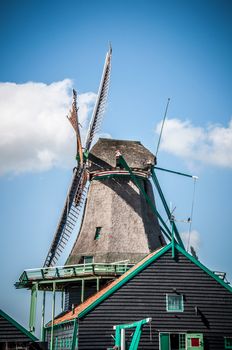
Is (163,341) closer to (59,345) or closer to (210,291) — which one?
(210,291)

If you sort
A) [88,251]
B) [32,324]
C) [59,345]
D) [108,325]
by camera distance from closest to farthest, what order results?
[108,325] → [59,345] → [32,324] → [88,251]

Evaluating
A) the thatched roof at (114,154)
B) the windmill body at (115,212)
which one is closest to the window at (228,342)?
the windmill body at (115,212)

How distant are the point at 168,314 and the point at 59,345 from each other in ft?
22.1

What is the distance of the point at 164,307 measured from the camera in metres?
27.3

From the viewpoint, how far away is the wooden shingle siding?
26.6m

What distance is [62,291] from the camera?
3744 cm

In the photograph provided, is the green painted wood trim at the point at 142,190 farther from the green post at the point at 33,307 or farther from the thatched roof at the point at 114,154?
the green post at the point at 33,307

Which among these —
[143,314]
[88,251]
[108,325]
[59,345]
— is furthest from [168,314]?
[88,251]

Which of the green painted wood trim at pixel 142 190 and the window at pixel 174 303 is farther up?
the green painted wood trim at pixel 142 190

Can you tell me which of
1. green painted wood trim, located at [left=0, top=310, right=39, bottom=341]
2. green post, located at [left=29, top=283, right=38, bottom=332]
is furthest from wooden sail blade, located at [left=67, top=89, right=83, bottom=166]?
green painted wood trim, located at [left=0, top=310, right=39, bottom=341]

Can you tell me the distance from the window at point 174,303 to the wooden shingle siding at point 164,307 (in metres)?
0.16

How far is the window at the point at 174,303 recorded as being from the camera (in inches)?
1077

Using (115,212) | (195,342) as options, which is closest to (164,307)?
(195,342)

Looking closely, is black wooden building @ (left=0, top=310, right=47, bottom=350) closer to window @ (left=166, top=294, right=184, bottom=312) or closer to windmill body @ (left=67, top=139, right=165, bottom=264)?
window @ (left=166, top=294, right=184, bottom=312)
